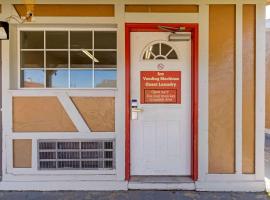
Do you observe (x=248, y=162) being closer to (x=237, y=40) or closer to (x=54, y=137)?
(x=237, y=40)

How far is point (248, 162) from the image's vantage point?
178 inches

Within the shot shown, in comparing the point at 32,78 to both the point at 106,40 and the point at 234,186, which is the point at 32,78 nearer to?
the point at 106,40

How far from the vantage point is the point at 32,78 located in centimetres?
458

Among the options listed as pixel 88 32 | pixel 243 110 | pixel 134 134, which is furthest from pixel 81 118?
pixel 243 110

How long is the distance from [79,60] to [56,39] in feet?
1.48

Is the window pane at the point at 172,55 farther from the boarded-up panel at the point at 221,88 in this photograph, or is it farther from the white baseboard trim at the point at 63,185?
the white baseboard trim at the point at 63,185

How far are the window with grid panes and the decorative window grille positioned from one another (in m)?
0.49

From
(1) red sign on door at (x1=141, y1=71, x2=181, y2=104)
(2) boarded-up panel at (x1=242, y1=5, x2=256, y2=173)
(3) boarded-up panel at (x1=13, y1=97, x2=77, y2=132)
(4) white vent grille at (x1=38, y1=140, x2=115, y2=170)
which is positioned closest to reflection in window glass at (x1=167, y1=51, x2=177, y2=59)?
(1) red sign on door at (x1=141, y1=71, x2=181, y2=104)

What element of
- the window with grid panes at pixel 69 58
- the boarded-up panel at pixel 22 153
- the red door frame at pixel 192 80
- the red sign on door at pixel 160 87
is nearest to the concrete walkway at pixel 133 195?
the red door frame at pixel 192 80

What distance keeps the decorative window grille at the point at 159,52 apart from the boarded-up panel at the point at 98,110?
0.84 meters

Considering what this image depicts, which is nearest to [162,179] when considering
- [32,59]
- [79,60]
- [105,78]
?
[105,78]

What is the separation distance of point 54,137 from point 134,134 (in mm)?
1154

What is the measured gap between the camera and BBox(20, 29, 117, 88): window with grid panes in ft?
14.9

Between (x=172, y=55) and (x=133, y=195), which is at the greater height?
(x=172, y=55)
